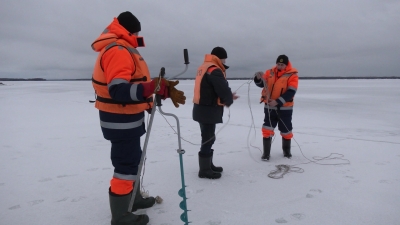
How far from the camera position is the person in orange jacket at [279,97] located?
389cm

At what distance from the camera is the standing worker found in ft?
10.1

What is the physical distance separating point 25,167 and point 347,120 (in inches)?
304

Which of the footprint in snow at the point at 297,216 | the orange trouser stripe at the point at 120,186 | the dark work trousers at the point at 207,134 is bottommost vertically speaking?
the footprint in snow at the point at 297,216

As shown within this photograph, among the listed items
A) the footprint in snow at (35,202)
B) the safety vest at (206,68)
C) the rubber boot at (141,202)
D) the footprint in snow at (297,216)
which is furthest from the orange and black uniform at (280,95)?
the footprint in snow at (35,202)

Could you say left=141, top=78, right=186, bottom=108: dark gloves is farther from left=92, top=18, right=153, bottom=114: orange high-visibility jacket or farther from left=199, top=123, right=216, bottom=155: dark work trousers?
left=199, top=123, right=216, bottom=155: dark work trousers

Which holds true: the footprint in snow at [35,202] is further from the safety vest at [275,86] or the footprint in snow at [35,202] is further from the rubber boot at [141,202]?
the safety vest at [275,86]

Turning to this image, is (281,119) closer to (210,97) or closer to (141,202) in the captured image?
(210,97)

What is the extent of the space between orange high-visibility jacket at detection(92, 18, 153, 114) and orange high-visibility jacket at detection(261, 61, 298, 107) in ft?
8.04

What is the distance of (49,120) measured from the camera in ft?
24.5

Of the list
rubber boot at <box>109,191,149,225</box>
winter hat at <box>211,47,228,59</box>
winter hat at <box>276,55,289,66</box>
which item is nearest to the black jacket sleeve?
winter hat at <box>211,47,228,59</box>

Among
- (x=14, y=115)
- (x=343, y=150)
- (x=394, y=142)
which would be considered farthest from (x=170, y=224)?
(x=14, y=115)

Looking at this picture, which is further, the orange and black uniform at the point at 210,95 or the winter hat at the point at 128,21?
the orange and black uniform at the point at 210,95

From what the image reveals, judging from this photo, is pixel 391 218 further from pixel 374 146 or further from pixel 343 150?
pixel 374 146

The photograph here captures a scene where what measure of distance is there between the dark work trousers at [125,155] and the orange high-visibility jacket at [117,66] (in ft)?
0.84
